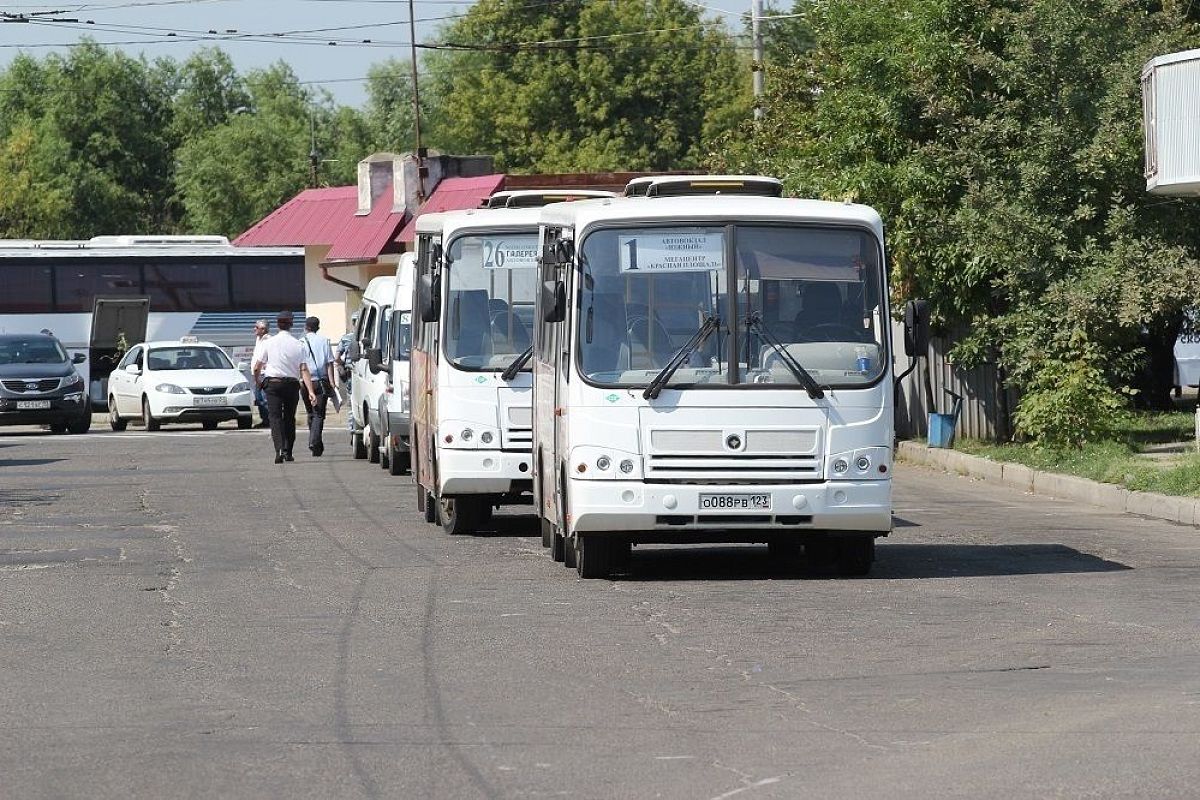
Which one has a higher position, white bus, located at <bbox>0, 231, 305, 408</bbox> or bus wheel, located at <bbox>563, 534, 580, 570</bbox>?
Answer: white bus, located at <bbox>0, 231, 305, 408</bbox>

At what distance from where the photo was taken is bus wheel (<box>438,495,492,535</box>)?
17516 millimetres

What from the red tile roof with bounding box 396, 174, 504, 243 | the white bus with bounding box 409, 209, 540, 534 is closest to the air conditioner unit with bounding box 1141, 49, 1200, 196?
the white bus with bounding box 409, 209, 540, 534

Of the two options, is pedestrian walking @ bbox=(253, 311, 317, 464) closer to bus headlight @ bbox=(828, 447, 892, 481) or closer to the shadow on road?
the shadow on road

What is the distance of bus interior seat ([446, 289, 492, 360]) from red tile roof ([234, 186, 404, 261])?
4270 centimetres

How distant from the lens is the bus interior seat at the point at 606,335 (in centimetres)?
1378

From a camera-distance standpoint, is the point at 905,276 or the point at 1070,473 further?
the point at 905,276

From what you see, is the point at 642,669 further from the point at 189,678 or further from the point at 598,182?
the point at 598,182

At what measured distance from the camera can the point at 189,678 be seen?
32.2 ft

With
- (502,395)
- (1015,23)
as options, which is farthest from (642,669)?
(1015,23)

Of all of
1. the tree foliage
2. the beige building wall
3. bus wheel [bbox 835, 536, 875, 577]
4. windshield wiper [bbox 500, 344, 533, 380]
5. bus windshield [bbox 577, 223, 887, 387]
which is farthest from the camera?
the beige building wall

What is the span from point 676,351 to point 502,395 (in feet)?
12.8

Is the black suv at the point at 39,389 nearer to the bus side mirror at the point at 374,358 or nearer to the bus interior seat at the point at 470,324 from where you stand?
the bus side mirror at the point at 374,358

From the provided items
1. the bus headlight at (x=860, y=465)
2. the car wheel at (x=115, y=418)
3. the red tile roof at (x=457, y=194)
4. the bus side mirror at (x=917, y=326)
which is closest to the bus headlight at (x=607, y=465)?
the bus headlight at (x=860, y=465)

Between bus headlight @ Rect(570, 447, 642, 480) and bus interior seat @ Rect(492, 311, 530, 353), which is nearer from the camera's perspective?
bus headlight @ Rect(570, 447, 642, 480)
